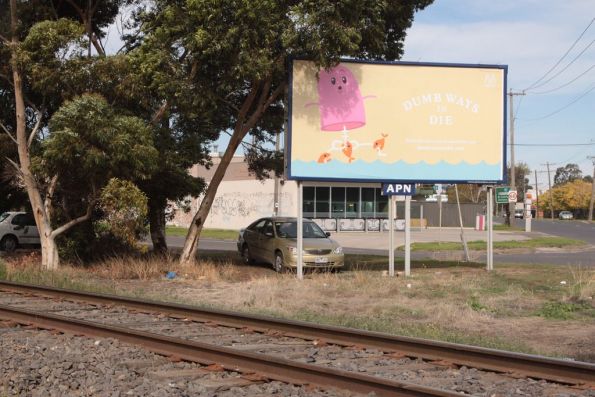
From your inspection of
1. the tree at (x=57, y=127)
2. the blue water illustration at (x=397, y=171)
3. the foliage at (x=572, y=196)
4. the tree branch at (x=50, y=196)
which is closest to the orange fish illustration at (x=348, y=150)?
the blue water illustration at (x=397, y=171)

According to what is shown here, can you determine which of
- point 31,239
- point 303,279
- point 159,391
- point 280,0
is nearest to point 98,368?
point 159,391

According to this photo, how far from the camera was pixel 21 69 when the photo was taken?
16969 millimetres

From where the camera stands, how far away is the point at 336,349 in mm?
8414

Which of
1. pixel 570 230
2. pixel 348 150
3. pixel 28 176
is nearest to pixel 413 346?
pixel 348 150

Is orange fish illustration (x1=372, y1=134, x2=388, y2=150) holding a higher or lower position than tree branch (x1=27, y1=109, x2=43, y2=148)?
lower

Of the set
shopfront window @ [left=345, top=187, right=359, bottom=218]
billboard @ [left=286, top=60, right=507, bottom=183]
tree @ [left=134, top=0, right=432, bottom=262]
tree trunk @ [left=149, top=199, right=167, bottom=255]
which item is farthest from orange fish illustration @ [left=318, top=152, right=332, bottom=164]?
shopfront window @ [left=345, top=187, right=359, bottom=218]

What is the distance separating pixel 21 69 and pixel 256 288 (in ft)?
27.0

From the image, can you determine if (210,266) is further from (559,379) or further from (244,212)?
(244,212)

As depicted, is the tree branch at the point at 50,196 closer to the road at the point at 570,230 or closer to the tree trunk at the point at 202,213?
the tree trunk at the point at 202,213

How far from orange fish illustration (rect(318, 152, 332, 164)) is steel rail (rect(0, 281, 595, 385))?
23.5 feet

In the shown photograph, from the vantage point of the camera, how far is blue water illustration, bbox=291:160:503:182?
57.6ft

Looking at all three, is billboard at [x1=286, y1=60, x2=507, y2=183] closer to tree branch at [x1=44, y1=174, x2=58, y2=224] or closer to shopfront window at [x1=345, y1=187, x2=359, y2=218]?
tree branch at [x1=44, y1=174, x2=58, y2=224]

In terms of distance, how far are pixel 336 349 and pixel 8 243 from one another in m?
20.8

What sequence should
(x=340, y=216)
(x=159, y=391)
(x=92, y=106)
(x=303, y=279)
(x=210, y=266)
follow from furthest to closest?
(x=340, y=216) → (x=210, y=266) → (x=303, y=279) → (x=92, y=106) → (x=159, y=391)
